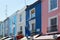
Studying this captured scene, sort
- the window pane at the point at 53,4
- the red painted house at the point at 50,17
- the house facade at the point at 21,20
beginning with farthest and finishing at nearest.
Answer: the house facade at the point at 21,20 < the window pane at the point at 53,4 < the red painted house at the point at 50,17

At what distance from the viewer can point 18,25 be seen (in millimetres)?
35375

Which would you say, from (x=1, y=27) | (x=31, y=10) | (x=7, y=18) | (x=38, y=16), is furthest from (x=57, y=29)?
(x=1, y=27)

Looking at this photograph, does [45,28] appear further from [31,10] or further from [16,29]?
[16,29]

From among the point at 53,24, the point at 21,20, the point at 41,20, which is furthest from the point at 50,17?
the point at 21,20

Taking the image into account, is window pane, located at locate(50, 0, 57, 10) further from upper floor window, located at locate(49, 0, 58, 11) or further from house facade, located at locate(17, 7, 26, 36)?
house facade, located at locate(17, 7, 26, 36)

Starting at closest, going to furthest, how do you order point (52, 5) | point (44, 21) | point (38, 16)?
point (52, 5)
point (44, 21)
point (38, 16)

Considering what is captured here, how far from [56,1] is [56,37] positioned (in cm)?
472

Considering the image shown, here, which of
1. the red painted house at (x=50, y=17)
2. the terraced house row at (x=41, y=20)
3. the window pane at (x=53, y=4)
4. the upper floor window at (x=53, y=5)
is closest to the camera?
the red painted house at (x=50, y=17)

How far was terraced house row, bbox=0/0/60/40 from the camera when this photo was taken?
22047 mm

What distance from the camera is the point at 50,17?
23453 millimetres

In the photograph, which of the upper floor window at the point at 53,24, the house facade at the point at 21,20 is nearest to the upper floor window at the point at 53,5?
the upper floor window at the point at 53,24

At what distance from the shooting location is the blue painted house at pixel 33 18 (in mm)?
26597

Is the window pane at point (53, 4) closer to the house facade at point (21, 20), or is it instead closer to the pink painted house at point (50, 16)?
the pink painted house at point (50, 16)

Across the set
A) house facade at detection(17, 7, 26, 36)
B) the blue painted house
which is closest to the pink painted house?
the blue painted house
